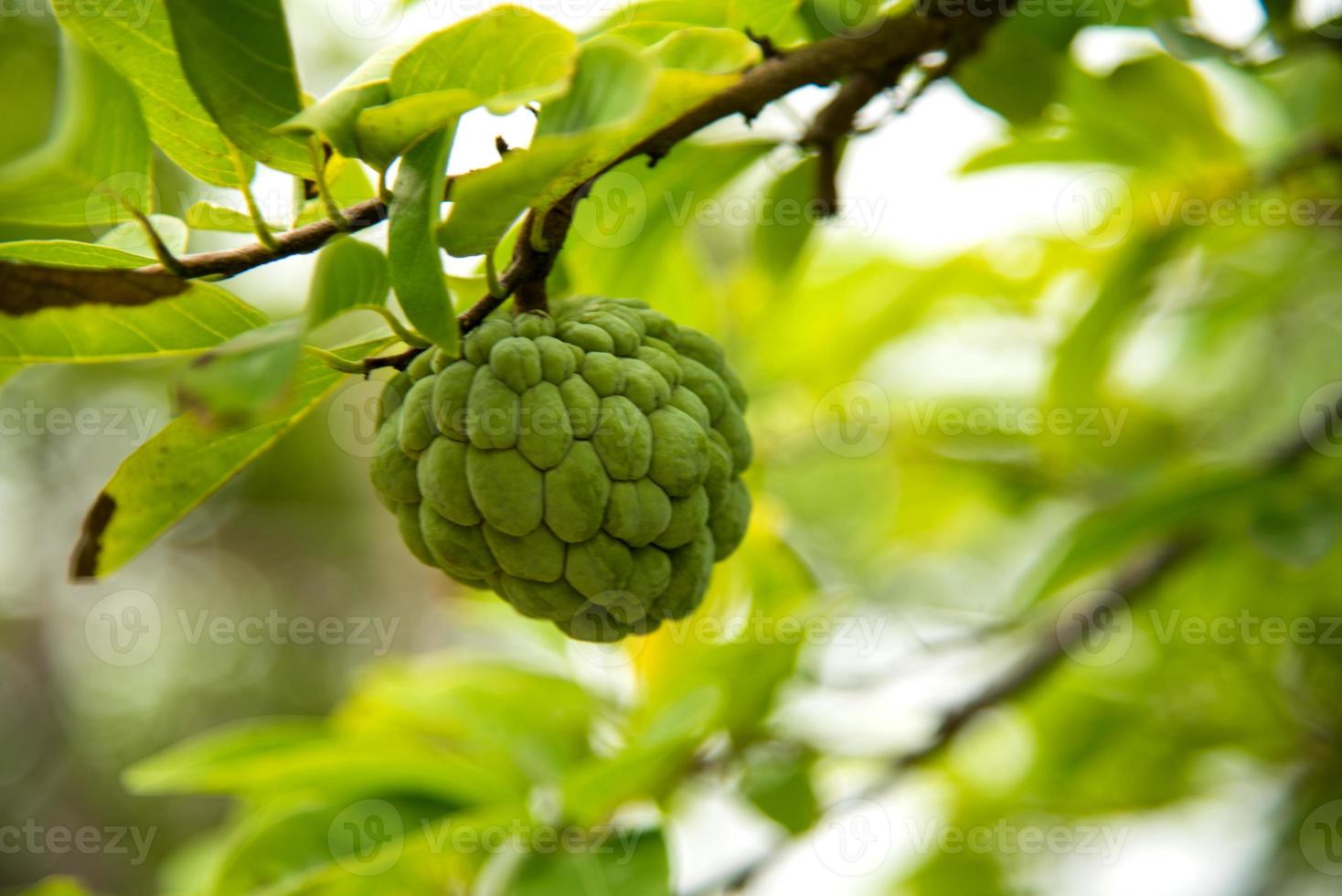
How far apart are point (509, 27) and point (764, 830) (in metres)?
1.42

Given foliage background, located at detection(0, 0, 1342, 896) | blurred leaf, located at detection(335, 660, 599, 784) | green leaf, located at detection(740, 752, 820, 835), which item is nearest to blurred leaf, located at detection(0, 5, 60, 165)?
foliage background, located at detection(0, 0, 1342, 896)

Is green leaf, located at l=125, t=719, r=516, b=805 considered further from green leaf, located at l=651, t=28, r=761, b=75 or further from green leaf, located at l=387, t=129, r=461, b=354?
green leaf, located at l=651, t=28, r=761, b=75

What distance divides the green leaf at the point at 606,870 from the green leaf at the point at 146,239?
843 mm

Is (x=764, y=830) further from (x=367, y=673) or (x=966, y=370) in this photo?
(x=966, y=370)

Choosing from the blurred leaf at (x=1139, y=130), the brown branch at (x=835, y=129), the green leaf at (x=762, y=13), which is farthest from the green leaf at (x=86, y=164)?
the blurred leaf at (x=1139, y=130)

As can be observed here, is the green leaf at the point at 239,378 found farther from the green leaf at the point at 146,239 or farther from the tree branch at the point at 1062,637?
the tree branch at the point at 1062,637

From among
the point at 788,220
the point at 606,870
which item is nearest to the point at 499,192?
the point at 788,220

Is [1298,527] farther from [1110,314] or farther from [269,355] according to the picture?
[269,355]

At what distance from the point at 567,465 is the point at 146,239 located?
44 cm

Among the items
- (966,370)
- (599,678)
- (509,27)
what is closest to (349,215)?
(509,27)

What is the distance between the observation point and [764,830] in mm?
1828

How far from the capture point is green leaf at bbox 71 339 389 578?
3.07 ft

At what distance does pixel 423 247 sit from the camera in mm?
824

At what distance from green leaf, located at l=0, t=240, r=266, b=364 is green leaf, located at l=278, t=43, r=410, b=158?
16 cm
